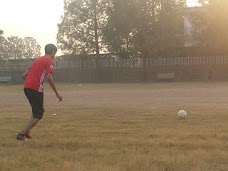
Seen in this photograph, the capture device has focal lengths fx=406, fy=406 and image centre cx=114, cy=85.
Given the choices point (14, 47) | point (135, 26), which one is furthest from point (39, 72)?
point (14, 47)

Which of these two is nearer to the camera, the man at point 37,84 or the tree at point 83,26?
the man at point 37,84

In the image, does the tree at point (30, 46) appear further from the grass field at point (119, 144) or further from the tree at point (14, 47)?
the grass field at point (119, 144)

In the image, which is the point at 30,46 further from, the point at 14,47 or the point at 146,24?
the point at 146,24

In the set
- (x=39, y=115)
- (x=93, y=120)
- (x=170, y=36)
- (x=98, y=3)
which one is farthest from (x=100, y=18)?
(x=39, y=115)

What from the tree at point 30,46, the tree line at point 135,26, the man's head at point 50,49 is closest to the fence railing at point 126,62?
the tree line at point 135,26

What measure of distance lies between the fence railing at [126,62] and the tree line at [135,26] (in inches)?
35.1

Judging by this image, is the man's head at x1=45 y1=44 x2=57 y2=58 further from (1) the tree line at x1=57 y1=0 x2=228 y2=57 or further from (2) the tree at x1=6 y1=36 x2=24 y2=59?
(2) the tree at x1=6 y1=36 x2=24 y2=59

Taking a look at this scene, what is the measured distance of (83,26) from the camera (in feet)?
140

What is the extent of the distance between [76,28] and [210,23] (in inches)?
541

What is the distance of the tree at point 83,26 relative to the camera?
4222 cm

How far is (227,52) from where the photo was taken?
40000 mm

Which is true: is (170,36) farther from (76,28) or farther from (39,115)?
(39,115)

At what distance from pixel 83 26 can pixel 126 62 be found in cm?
611

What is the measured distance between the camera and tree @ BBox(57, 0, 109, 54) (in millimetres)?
42219
